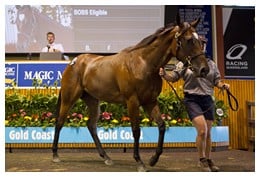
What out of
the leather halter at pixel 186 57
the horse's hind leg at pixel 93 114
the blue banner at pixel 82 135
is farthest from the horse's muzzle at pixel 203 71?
the blue banner at pixel 82 135

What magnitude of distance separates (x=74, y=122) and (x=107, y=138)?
540 mm

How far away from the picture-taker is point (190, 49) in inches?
136

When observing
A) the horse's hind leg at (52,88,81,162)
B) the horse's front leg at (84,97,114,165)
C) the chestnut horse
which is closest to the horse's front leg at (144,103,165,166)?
the chestnut horse

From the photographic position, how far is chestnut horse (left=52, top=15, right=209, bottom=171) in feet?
11.4

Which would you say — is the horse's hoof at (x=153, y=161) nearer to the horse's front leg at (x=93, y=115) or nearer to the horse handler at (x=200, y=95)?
the horse handler at (x=200, y=95)

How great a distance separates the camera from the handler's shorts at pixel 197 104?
3629 mm

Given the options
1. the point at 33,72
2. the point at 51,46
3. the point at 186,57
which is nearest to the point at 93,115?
the point at 186,57

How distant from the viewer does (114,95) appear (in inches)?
158

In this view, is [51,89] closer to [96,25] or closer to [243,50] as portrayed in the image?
[96,25]

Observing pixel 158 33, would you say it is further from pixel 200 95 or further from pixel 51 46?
pixel 51 46

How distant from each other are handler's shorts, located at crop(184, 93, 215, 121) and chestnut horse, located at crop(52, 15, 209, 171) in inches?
11.6

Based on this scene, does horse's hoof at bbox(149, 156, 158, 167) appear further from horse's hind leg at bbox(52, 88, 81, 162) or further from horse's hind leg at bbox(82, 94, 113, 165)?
horse's hind leg at bbox(52, 88, 81, 162)
